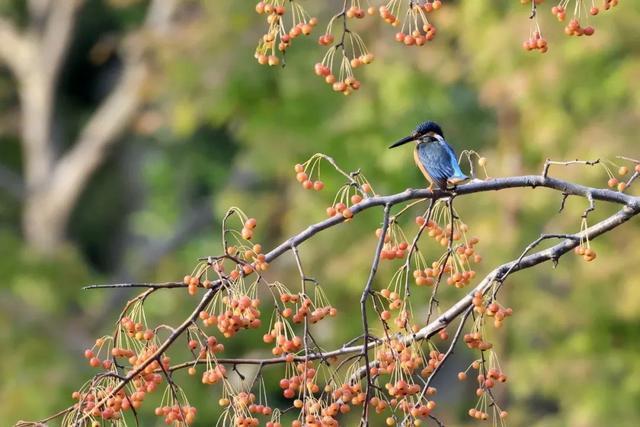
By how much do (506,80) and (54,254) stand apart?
6.55 m

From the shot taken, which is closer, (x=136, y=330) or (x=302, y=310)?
(x=302, y=310)

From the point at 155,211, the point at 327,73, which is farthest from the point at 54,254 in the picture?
the point at 327,73

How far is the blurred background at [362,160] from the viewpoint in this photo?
13.6 metres

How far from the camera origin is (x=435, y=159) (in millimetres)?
5305

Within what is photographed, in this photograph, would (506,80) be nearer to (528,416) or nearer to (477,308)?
(528,416)

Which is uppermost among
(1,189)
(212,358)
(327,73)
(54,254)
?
(1,189)

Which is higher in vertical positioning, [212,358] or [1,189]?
[1,189]

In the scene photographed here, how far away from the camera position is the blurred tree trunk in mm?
19438

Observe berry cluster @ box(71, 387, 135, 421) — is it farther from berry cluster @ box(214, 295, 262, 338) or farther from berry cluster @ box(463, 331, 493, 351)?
berry cluster @ box(463, 331, 493, 351)

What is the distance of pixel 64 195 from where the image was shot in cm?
2020

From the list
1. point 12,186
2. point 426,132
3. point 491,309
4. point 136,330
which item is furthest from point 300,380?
point 12,186

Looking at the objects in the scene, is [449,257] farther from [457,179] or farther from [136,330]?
[136,330]

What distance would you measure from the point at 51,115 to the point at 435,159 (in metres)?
16.4

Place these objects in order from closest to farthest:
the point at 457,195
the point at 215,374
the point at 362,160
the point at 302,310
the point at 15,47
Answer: the point at 302,310 < the point at 215,374 < the point at 457,195 < the point at 362,160 < the point at 15,47
